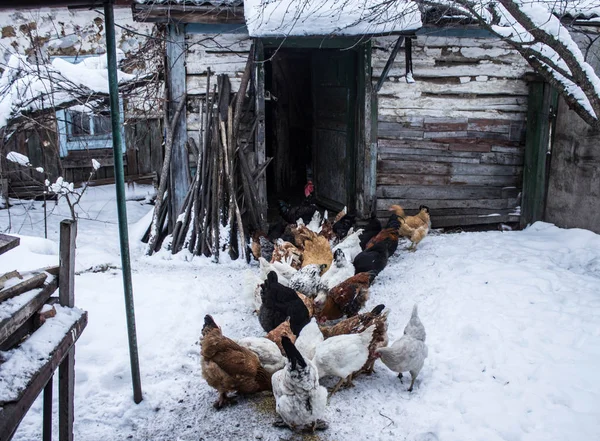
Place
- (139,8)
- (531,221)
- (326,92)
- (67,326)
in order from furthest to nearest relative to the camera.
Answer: (326,92) → (531,221) → (139,8) → (67,326)

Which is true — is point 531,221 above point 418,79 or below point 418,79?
below

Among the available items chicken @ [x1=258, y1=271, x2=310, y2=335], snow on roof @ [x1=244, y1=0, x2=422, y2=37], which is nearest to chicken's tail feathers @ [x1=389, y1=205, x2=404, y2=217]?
snow on roof @ [x1=244, y1=0, x2=422, y2=37]

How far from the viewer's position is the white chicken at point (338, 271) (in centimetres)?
610

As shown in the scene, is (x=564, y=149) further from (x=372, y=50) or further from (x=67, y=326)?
(x=67, y=326)

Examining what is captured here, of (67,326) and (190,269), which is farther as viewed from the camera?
(190,269)

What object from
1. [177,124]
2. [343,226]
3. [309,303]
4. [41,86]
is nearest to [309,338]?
[309,303]

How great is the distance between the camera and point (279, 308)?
5188mm

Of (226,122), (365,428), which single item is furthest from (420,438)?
(226,122)

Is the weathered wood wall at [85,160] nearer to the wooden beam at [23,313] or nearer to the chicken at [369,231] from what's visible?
the chicken at [369,231]

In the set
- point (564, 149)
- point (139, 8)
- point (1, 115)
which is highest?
point (139, 8)

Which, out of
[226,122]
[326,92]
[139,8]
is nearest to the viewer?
[139,8]

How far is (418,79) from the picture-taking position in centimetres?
850

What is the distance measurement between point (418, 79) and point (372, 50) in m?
0.89

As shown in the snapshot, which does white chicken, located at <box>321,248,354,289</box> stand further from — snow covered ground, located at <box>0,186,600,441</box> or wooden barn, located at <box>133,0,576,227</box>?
wooden barn, located at <box>133,0,576,227</box>
